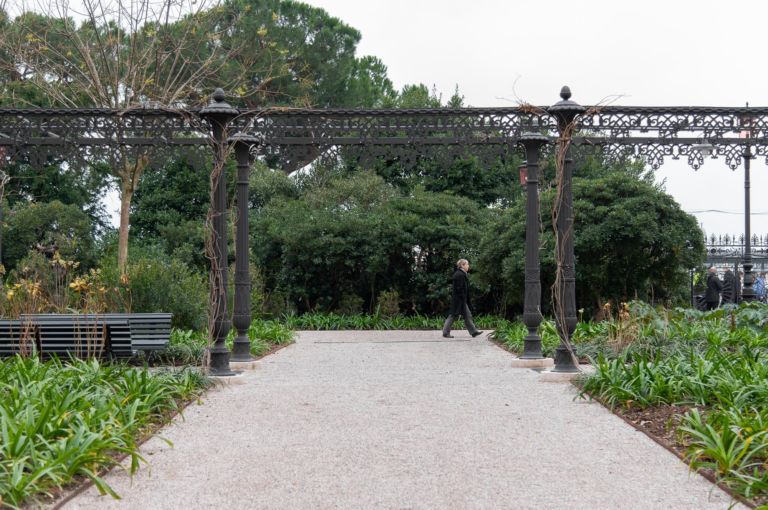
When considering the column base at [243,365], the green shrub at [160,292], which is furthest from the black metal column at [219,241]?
the green shrub at [160,292]

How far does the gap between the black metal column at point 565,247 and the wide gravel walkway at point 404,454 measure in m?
0.57

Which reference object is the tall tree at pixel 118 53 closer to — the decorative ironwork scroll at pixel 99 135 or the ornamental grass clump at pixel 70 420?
the decorative ironwork scroll at pixel 99 135

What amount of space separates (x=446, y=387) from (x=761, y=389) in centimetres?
344

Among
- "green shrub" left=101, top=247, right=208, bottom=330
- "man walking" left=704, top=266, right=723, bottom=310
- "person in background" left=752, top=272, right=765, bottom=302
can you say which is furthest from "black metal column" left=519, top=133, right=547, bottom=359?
"person in background" left=752, top=272, right=765, bottom=302

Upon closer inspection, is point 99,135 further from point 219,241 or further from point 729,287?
point 729,287

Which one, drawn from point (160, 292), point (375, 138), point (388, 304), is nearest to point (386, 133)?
point (375, 138)

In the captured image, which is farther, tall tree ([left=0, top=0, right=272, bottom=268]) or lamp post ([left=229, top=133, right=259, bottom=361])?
tall tree ([left=0, top=0, right=272, bottom=268])

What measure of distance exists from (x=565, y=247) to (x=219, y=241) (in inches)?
164

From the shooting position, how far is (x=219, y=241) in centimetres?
961

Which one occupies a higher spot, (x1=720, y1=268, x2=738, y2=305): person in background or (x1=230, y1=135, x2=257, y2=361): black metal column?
(x1=230, y1=135, x2=257, y2=361): black metal column

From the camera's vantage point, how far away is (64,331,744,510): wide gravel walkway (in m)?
4.54

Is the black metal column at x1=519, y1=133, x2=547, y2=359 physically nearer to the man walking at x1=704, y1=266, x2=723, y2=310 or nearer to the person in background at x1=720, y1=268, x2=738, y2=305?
the man walking at x1=704, y1=266, x2=723, y2=310

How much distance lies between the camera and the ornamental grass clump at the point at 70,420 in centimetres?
448

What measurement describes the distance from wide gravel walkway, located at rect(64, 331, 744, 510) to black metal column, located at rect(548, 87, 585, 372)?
22.3 inches
